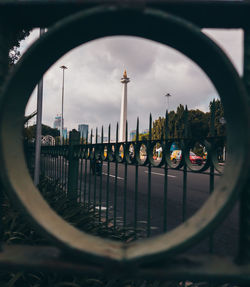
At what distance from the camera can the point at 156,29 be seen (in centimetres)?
89

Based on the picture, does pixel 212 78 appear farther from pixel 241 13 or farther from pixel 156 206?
pixel 156 206

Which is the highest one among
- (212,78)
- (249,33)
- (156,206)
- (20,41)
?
(20,41)

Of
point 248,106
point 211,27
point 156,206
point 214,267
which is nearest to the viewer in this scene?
point 248,106

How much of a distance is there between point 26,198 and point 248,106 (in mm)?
707

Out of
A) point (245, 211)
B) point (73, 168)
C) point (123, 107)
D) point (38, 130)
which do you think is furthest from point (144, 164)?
point (123, 107)

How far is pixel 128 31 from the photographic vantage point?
36.4 inches

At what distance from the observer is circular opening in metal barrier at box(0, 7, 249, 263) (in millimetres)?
740

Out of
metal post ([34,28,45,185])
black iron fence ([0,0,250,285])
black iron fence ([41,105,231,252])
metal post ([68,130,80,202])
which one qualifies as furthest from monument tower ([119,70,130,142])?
black iron fence ([0,0,250,285])

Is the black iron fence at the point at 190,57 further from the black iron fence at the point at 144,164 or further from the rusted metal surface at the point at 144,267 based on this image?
the black iron fence at the point at 144,164

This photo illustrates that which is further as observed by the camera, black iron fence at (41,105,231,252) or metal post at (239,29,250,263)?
black iron fence at (41,105,231,252)

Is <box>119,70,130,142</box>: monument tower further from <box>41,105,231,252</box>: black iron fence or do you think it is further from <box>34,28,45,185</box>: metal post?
<box>34,28,45,185</box>: metal post

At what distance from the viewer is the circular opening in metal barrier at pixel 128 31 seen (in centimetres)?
74

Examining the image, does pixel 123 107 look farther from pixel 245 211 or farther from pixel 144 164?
pixel 245 211

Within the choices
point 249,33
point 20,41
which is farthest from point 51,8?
point 20,41
